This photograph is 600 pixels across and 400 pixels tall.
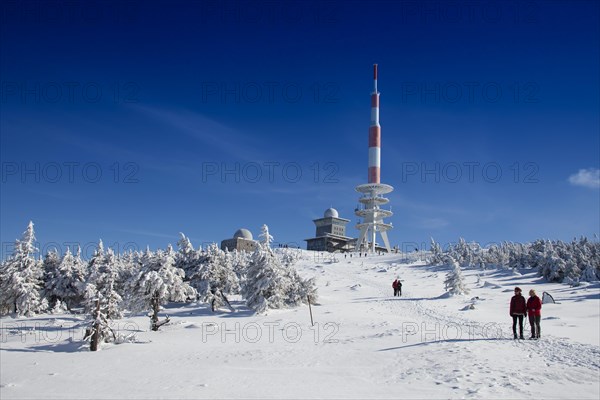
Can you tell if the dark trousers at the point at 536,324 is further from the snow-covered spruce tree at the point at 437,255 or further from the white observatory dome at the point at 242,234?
the white observatory dome at the point at 242,234

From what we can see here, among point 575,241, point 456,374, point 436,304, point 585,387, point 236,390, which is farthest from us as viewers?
point 575,241

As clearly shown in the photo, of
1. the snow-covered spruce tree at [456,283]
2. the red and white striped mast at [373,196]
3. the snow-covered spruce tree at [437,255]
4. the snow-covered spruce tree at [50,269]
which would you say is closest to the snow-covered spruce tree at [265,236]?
the snow-covered spruce tree at [456,283]

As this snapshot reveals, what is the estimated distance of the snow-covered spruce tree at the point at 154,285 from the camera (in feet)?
101

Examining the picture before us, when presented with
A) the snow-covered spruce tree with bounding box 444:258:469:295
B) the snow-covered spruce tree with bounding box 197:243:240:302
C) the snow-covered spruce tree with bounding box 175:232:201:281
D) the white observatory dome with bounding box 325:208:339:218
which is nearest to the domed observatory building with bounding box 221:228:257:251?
the white observatory dome with bounding box 325:208:339:218

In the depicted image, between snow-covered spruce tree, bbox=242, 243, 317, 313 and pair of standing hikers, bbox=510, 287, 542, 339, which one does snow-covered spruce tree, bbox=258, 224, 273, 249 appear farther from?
pair of standing hikers, bbox=510, 287, 542, 339

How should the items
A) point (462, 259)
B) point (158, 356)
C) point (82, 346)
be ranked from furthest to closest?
point (462, 259), point (82, 346), point (158, 356)

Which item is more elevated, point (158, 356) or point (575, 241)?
point (575, 241)

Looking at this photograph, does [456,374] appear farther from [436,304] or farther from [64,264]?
[64,264]

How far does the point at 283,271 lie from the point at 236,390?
24.2m

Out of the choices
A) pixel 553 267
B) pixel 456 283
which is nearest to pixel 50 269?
pixel 456 283

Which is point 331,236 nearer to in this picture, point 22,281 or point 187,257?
point 187,257

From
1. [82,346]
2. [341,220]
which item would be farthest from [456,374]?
[341,220]

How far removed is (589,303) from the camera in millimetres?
28641

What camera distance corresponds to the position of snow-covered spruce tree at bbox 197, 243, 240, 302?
3897 centimetres
